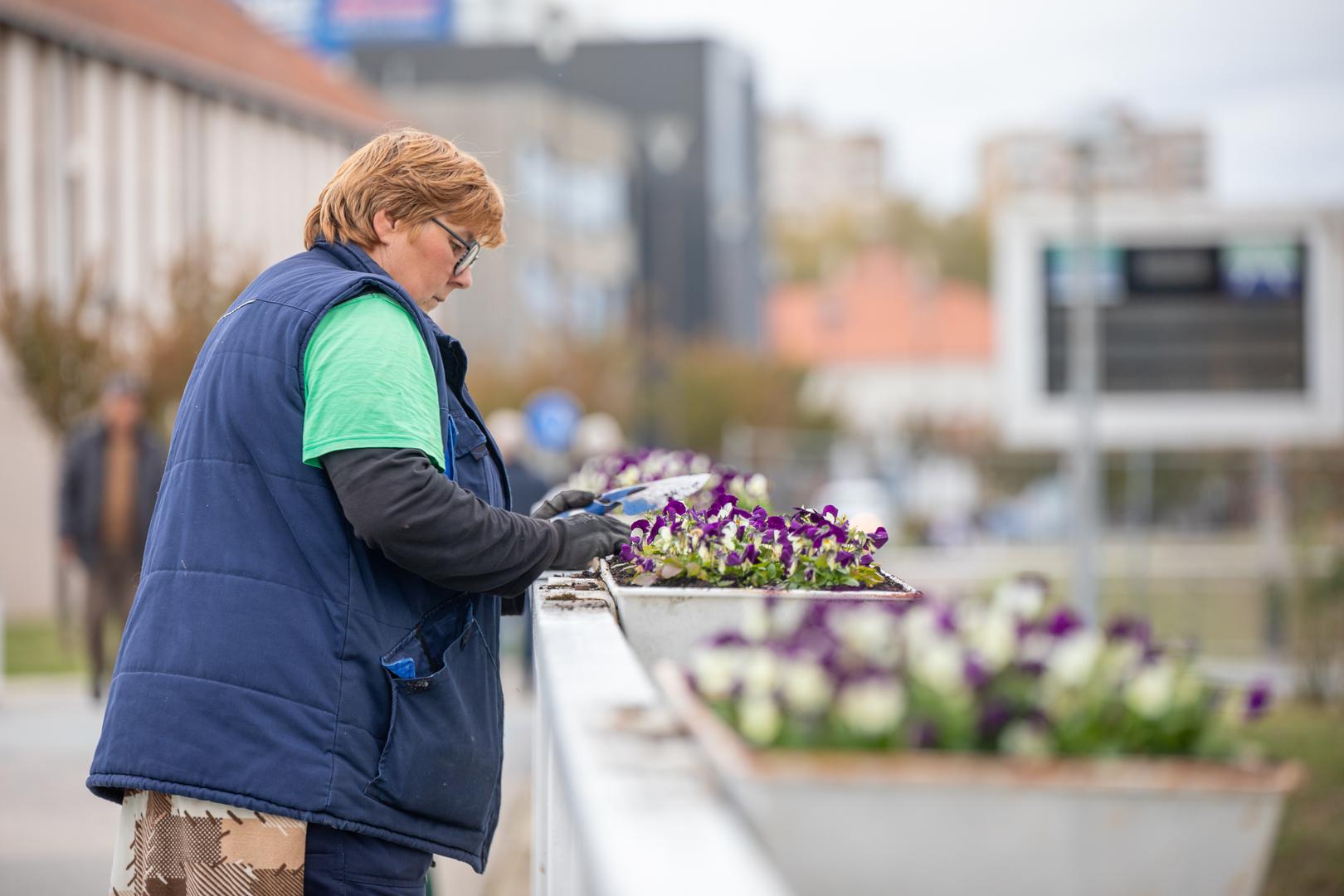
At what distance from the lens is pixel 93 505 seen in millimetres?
9547

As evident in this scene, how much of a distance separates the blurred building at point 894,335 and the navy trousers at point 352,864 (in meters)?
65.5

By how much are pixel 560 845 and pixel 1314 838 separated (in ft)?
23.6

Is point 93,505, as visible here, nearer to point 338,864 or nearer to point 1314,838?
point 1314,838

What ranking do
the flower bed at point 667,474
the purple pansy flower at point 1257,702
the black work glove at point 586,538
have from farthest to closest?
the flower bed at point 667,474 → the black work glove at point 586,538 → the purple pansy flower at point 1257,702

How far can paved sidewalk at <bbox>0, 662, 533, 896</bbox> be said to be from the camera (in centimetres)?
548

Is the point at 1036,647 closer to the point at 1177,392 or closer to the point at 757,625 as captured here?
the point at 757,625

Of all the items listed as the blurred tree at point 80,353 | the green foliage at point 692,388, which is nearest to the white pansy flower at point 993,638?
the blurred tree at point 80,353

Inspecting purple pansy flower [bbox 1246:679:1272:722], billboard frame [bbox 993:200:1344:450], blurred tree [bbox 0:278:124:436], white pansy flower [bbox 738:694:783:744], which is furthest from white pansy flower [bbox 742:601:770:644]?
billboard frame [bbox 993:200:1344:450]

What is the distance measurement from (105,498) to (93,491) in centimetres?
8

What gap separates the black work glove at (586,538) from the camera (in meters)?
2.61

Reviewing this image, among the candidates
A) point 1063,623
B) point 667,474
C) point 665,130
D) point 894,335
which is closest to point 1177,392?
point 667,474

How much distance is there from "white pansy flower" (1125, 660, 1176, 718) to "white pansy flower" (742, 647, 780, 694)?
12.7 inches

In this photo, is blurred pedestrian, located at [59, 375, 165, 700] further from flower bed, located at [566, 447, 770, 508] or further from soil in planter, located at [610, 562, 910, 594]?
soil in planter, located at [610, 562, 910, 594]

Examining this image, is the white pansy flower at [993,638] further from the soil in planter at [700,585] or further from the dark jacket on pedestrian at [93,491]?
the dark jacket on pedestrian at [93,491]
